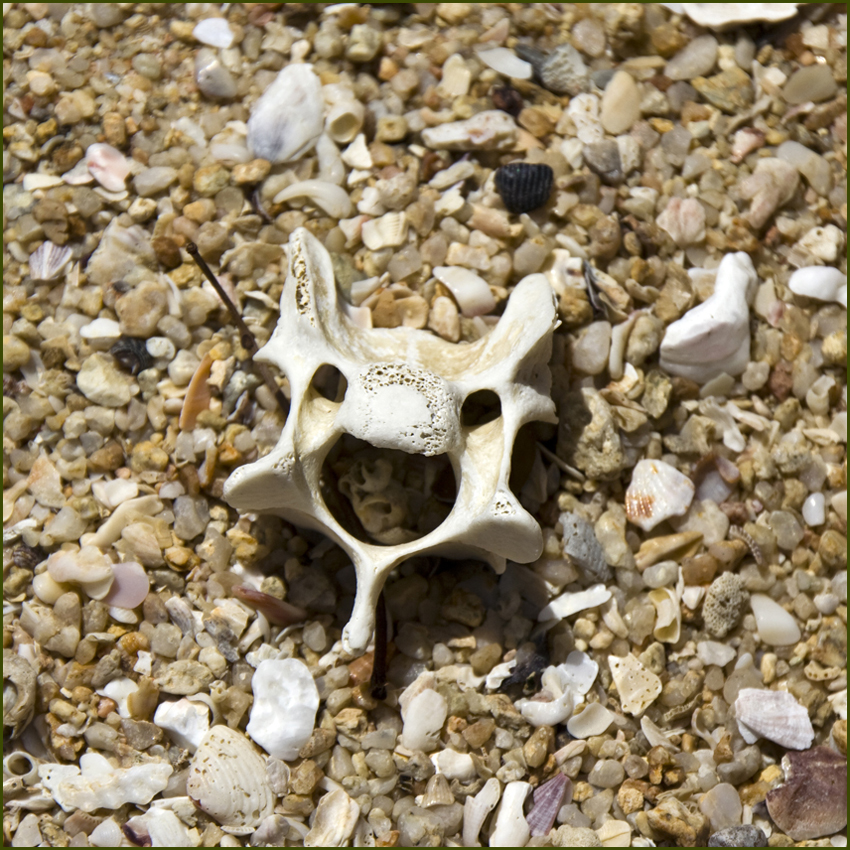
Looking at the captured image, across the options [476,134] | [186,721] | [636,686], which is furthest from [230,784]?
[476,134]

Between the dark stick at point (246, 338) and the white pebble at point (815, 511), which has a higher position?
the dark stick at point (246, 338)

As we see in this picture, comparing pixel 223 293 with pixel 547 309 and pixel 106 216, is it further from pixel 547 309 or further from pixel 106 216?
pixel 547 309

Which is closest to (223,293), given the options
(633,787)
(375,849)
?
(375,849)

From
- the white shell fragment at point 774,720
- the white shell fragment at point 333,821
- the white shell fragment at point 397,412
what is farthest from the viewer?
the white shell fragment at point 774,720

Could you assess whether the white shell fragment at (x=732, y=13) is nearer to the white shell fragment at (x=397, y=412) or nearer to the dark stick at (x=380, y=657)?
the white shell fragment at (x=397, y=412)

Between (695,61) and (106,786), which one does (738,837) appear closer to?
(106,786)

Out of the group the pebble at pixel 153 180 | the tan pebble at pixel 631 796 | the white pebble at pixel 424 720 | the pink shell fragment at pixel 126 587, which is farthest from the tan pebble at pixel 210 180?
the tan pebble at pixel 631 796
